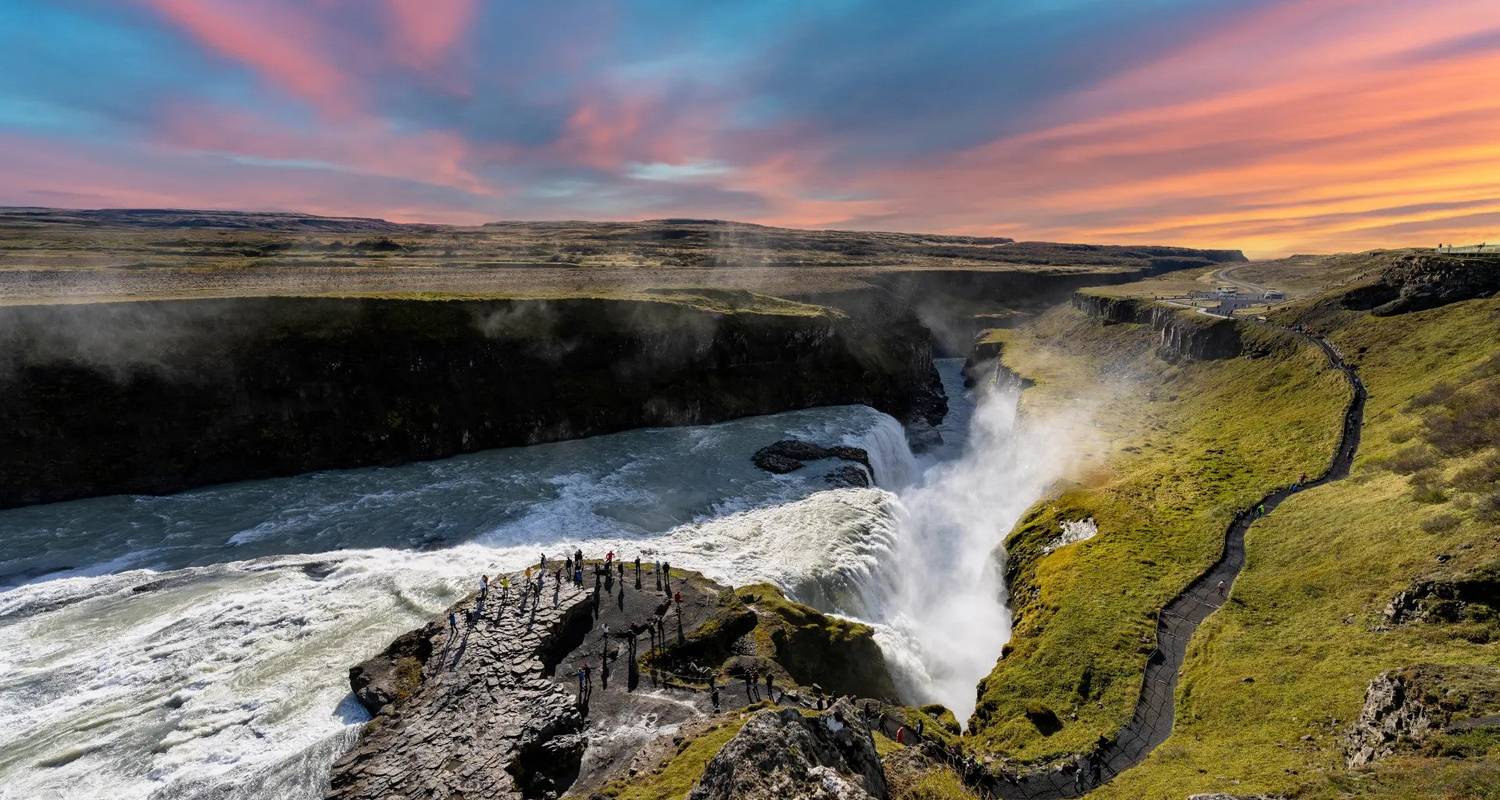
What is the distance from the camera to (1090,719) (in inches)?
973

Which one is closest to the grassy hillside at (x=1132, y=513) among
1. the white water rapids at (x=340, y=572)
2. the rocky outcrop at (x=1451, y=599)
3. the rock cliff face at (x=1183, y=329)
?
the rock cliff face at (x=1183, y=329)

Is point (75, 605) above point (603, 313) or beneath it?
beneath

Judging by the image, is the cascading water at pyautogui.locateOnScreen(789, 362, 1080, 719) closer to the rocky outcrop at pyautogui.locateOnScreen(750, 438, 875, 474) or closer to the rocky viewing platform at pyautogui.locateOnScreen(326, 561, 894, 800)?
the rocky outcrop at pyautogui.locateOnScreen(750, 438, 875, 474)

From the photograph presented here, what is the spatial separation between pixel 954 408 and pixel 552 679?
86.5 meters

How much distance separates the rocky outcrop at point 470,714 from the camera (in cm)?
2041

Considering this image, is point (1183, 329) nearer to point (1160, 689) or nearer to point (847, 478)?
point (847, 478)

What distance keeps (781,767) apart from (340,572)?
111 feet

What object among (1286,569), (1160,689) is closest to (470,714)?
(1160,689)

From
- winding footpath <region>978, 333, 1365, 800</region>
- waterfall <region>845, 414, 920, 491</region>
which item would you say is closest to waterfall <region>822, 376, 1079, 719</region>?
waterfall <region>845, 414, 920, 491</region>

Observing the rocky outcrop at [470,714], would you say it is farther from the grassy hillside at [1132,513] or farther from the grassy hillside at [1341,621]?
the grassy hillside at [1341,621]

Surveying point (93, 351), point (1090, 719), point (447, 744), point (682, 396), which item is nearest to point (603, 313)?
point (682, 396)

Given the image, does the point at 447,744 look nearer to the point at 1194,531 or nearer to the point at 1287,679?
the point at 1287,679

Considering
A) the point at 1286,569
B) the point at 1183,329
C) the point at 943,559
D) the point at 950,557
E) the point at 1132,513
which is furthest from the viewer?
the point at 1183,329

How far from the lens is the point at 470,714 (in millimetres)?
23156
